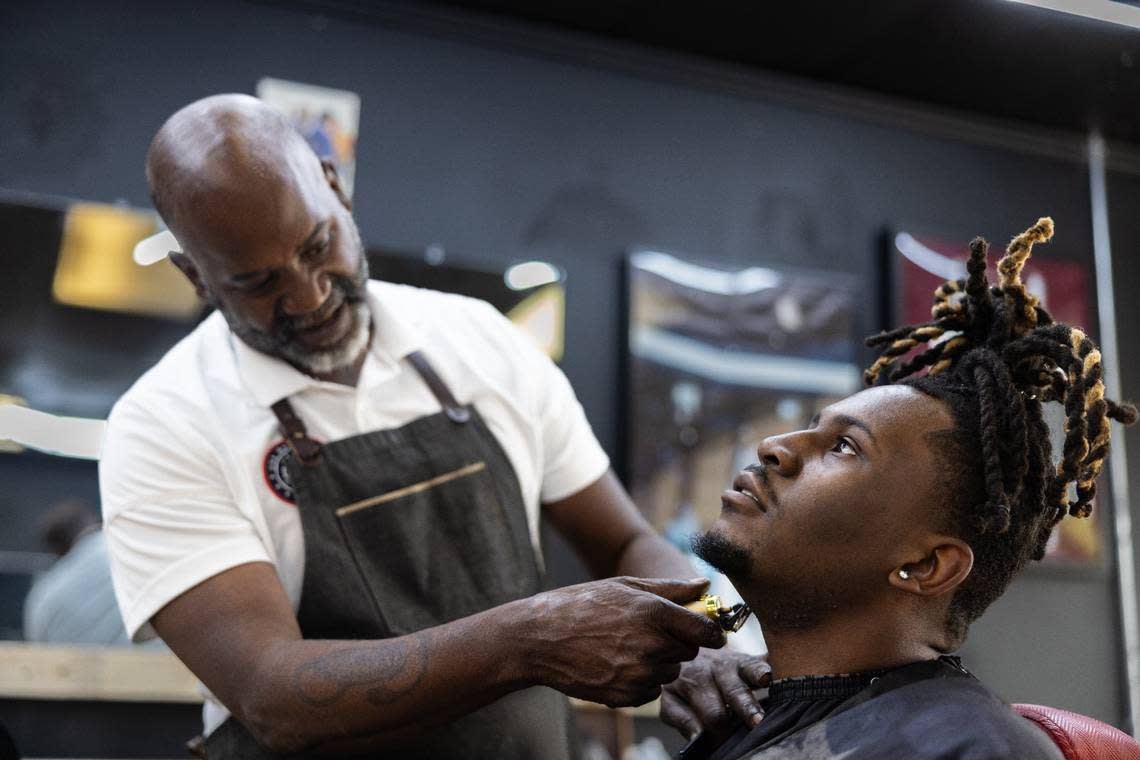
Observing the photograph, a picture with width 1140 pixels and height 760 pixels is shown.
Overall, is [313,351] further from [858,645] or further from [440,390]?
[858,645]

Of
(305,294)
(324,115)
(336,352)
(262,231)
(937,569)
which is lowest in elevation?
(937,569)

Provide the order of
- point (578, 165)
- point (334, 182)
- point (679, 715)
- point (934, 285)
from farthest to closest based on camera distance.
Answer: point (934, 285)
point (578, 165)
point (334, 182)
point (679, 715)

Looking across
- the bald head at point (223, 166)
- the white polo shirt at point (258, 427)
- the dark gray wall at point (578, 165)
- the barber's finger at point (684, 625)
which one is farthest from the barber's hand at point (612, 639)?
the dark gray wall at point (578, 165)

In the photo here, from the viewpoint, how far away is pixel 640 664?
139cm

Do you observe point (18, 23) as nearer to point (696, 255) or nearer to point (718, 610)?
point (696, 255)

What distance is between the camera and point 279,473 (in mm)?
1879

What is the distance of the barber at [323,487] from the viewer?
1.61 metres

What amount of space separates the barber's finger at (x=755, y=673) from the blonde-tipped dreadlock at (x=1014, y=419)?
0.28m

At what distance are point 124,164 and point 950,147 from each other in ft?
11.0

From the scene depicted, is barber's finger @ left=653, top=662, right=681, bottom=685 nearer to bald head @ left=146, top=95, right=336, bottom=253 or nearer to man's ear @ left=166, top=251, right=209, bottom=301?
bald head @ left=146, top=95, right=336, bottom=253

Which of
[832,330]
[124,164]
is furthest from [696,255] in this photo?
[124,164]

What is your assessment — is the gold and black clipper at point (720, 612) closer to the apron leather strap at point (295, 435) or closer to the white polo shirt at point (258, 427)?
the white polo shirt at point (258, 427)

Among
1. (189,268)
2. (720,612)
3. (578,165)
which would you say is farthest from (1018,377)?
(578,165)

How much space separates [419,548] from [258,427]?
0.34 m
